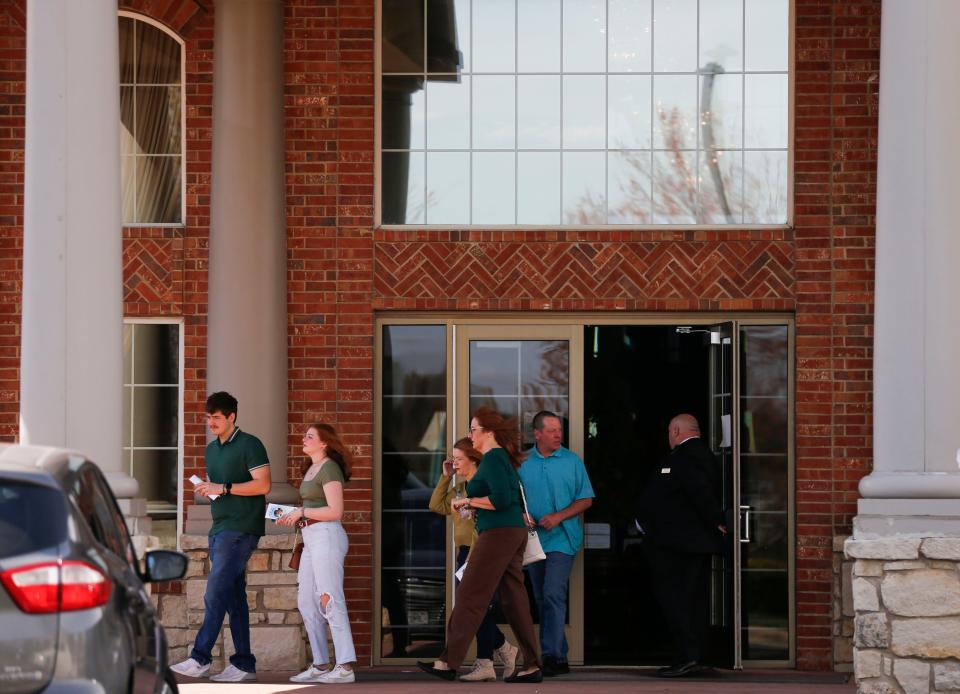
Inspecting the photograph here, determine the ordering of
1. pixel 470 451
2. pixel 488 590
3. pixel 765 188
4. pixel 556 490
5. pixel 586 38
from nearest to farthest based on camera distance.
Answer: pixel 488 590 < pixel 470 451 < pixel 556 490 < pixel 765 188 < pixel 586 38

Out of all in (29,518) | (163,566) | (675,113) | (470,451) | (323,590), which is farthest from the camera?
(675,113)

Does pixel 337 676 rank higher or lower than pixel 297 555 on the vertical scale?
lower

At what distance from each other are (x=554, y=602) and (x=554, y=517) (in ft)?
1.92

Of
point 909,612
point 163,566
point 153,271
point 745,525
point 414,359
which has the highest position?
point 153,271

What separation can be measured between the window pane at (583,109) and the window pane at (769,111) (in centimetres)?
112

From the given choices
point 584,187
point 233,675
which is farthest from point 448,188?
point 233,675

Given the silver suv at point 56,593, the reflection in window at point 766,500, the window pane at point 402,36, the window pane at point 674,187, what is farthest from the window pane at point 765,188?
the silver suv at point 56,593

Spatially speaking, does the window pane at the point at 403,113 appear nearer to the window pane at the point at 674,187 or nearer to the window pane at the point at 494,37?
the window pane at the point at 494,37

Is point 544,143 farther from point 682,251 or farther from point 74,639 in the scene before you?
point 74,639

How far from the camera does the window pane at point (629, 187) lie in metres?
12.2

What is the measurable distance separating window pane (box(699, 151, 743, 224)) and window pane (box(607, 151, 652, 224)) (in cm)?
41

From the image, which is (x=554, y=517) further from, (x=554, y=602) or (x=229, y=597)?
(x=229, y=597)

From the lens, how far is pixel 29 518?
496 centimetres

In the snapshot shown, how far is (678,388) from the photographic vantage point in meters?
12.1
